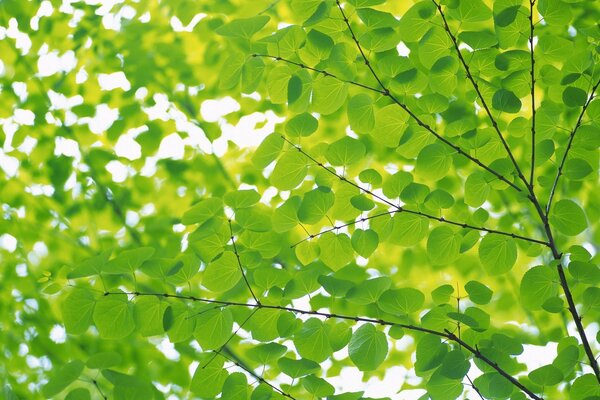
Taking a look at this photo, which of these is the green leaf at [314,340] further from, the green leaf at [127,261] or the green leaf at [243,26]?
the green leaf at [243,26]

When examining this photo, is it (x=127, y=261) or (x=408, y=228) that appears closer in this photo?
(x=127, y=261)

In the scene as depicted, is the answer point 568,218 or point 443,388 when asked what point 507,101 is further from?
point 443,388

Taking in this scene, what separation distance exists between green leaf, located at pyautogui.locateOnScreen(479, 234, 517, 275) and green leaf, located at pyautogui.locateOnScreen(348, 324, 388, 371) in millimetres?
240

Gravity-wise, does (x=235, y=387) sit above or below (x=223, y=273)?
below

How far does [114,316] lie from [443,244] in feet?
1.95

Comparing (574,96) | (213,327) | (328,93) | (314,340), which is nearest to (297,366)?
(314,340)

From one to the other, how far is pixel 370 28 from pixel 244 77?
236 millimetres

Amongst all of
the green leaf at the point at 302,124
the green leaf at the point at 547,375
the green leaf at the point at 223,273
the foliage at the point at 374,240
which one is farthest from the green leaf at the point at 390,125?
the green leaf at the point at 547,375

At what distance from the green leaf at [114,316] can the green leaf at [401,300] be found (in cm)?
43

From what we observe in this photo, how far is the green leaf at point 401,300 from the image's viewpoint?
36.2 inches

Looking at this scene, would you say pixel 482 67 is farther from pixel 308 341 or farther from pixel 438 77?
pixel 308 341

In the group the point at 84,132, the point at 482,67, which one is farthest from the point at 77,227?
the point at 482,67

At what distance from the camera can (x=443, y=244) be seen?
3.33 feet

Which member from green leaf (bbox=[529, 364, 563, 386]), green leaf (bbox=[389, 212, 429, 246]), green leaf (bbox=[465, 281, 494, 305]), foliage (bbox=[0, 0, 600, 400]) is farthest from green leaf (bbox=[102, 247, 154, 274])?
green leaf (bbox=[529, 364, 563, 386])
